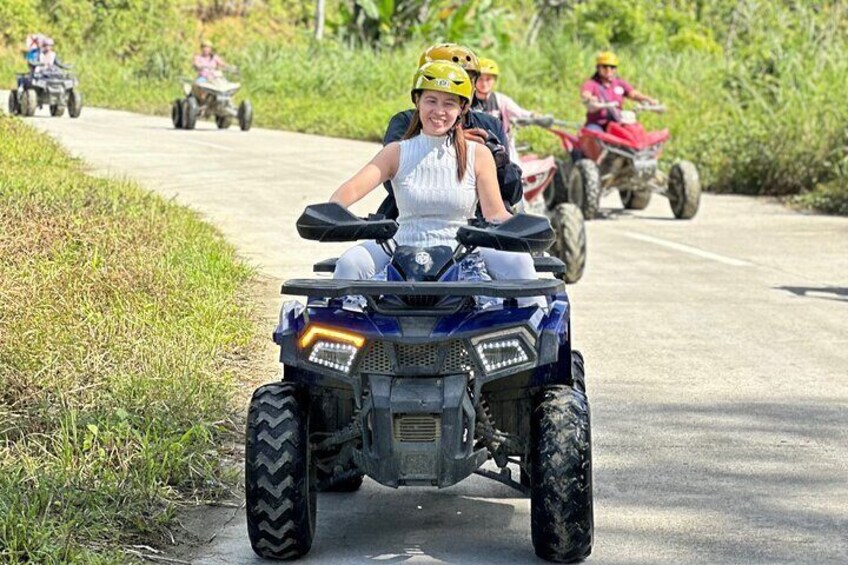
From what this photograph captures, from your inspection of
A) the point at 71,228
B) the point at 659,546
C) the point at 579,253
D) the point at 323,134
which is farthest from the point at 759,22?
the point at 659,546

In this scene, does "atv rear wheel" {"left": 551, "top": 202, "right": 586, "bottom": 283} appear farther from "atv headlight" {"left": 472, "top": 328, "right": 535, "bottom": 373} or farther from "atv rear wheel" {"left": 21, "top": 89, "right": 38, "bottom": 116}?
"atv rear wheel" {"left": 21, "top": 89, "right": 38, "bottom": 116}

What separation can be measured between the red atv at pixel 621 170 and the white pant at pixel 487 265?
11.3 m

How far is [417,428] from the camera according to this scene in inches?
219

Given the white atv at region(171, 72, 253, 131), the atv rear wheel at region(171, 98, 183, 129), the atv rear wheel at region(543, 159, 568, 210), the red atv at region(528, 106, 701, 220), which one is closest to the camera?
the red atv at region(528, 106, 701, 220)

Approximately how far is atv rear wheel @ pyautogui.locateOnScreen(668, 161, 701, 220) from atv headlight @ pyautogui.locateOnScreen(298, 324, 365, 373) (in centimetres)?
1295

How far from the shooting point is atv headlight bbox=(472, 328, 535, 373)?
223 inches

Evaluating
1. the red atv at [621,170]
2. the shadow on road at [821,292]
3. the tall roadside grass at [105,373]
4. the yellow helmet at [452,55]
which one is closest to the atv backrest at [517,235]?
the tall roadside grass at [105,373]

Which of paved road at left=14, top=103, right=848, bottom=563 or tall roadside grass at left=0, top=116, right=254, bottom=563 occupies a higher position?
tall roadside grass at left=0, top=116, right=254, bottom=563

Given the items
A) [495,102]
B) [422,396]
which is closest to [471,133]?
[422,396]

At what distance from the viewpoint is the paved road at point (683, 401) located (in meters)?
6.17

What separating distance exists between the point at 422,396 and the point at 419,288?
1.16 feet

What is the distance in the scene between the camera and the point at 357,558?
593 cm

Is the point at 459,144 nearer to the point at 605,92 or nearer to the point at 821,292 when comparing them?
the point at 821,292

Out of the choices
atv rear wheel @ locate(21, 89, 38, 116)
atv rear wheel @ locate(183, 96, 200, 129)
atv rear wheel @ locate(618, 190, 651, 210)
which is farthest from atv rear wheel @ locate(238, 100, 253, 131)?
atv rear wheel @ locate(618, 190, 651, 210)
